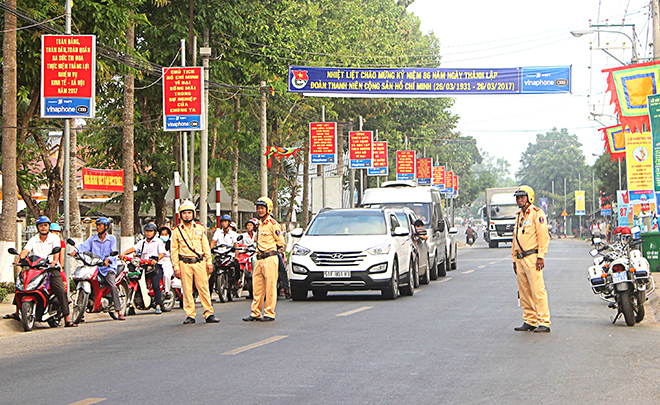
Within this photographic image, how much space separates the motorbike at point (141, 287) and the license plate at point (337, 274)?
3140 millimetres

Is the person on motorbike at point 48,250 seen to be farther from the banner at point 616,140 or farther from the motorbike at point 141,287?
the banner at point 616,140

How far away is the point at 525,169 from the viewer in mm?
185375

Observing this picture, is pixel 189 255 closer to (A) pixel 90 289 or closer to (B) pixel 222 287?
(A) pixel 90 289

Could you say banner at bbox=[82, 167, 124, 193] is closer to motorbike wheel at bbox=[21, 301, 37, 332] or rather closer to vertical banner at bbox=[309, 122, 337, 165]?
vertical banner at bbox=[309, 122, 337, 165]

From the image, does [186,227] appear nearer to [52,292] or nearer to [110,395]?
[52,292]

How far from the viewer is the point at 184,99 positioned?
86.2 feet

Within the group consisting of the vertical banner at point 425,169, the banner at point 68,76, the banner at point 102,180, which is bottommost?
the banner at point 102,180

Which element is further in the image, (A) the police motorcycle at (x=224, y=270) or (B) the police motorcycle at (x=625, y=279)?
(A) the police motorcycle at (x=224, y=270)

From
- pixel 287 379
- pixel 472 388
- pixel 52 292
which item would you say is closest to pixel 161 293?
pixel 52 292

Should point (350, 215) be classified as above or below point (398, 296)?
above

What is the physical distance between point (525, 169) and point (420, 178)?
402ft

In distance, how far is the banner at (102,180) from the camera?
1374 inches

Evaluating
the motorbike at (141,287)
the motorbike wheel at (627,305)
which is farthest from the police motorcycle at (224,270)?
the motorbike wheel at (627,305)

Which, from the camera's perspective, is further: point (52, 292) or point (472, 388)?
point (52, 292)
